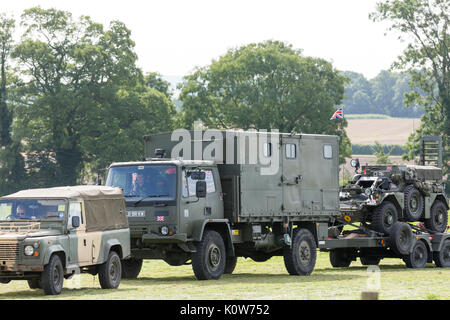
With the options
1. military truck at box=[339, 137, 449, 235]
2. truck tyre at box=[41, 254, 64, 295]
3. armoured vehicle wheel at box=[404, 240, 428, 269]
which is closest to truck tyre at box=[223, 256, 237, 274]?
military truck at box=[339, 137, 449, 235]

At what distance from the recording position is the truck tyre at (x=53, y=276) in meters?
16.9

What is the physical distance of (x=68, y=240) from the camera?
1761 cm

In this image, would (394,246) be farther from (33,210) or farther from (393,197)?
(33,210)

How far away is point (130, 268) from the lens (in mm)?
23031

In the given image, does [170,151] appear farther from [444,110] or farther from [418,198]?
[444,110]

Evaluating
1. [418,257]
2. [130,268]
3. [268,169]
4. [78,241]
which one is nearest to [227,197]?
[268,169]

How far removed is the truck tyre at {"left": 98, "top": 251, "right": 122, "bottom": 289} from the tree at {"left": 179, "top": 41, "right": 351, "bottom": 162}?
6294cm

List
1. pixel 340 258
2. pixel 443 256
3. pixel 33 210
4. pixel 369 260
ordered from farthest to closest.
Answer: pixel 369 260 → pixel 443 256 → pixel 340 258 → pixel 33 210

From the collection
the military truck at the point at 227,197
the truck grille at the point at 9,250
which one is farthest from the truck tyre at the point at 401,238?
the truck grille at the point at 9,250

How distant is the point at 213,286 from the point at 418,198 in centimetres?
1145

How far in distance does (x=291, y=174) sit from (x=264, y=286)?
478 cm

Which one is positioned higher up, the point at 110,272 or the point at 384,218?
the point at 384,218

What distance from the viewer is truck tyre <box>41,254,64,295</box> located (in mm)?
16922

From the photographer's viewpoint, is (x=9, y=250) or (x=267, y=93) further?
(x=267, y=93)
